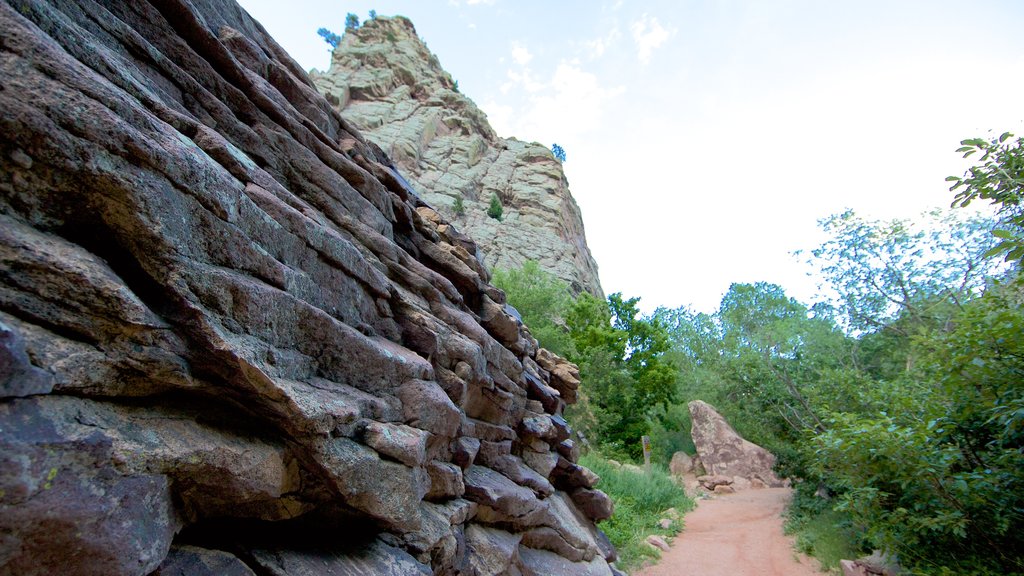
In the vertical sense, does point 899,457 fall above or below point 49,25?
below

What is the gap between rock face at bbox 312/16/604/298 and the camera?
1489 inches

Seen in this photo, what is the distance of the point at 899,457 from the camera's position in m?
6.42

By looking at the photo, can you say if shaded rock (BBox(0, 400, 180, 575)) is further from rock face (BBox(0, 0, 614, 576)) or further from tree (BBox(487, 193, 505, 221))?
tree (BBox(487, 193, 505, 221))

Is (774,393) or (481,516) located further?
(774,393)

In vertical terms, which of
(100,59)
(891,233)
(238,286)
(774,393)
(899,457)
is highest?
(891,233)

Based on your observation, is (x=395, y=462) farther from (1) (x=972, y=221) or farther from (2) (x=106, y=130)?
(1) (x=972, y=221)

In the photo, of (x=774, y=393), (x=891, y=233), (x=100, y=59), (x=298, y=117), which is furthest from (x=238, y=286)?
(x=891, y=233)

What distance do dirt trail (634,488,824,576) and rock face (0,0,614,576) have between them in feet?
25.3

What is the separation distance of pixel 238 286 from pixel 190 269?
33cm

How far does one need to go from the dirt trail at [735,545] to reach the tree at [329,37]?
204 feet

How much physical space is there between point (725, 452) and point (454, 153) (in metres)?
33.4

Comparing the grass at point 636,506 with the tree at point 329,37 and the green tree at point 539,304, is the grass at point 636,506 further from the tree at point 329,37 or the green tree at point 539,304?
the tree at point 329,37

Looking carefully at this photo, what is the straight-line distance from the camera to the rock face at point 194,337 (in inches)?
89.9

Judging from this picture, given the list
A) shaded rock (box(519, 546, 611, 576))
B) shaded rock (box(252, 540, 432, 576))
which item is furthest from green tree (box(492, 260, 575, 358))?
shaded rock (box(252, 540, 432, 576))
